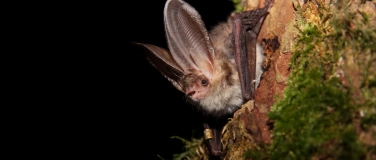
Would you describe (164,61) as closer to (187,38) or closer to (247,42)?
(187,38)

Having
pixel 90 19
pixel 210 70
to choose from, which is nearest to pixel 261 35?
pixel 210 70

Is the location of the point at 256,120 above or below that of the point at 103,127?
above

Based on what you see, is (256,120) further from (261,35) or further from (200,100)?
(200,100)

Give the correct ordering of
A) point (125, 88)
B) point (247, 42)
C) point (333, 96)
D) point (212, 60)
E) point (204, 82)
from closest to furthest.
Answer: point (333, 96) → point (247, 42) → point (212, 60) → point (204, 82) → point (125, 88)

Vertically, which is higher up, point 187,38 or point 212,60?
point 187,38

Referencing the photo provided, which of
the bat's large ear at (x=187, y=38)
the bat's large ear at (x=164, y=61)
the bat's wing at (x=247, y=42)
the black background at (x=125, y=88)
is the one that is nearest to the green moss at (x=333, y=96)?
the bat's wing at (x=247, y=42)

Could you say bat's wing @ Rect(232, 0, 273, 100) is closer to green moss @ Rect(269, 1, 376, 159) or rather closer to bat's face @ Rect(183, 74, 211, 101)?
bat's face @ Rect(183, 74, 211, 101)

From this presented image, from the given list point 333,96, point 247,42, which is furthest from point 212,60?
point 333,96
